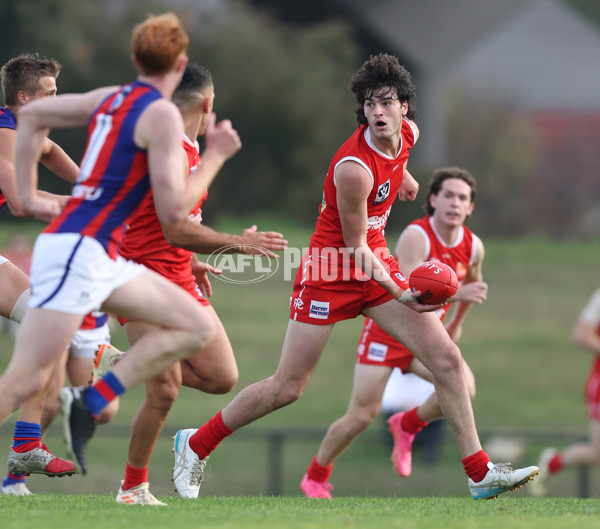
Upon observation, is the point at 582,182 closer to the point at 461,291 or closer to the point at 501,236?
the point at 501,236

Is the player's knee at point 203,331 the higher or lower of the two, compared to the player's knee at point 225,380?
higher

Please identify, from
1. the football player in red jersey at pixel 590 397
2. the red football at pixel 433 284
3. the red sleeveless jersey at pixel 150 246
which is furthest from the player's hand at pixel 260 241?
the football player in red jersey at pixel 590 397

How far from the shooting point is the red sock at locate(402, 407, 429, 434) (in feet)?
26.7

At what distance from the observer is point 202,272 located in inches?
273

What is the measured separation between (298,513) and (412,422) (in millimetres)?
2482

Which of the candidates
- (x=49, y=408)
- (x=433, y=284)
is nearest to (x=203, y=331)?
(x=433, y=284)

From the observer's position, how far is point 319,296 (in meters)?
6.64

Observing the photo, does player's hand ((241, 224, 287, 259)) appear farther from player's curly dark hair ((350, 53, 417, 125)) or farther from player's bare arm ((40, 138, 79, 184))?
player's bare arm ((40, 138, 79, 184))

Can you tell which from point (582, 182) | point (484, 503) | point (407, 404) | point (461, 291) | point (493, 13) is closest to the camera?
point (484, 503)

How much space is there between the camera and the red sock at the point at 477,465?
639 cm

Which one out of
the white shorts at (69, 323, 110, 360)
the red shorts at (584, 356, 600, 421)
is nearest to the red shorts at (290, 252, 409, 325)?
the red shorts at (584, 356, 600, 421)

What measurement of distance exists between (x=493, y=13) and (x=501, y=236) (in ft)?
23.2

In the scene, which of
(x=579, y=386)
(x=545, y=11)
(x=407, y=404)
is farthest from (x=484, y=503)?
(x=545, y=11)

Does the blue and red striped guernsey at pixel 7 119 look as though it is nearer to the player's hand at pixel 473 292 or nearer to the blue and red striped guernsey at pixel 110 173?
the blue and red striped guernsey at pixel 110 173
